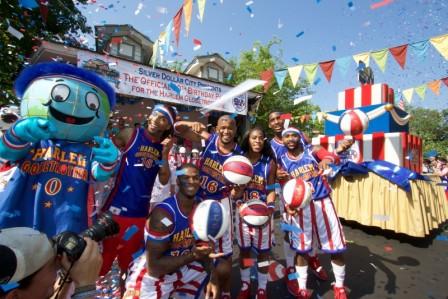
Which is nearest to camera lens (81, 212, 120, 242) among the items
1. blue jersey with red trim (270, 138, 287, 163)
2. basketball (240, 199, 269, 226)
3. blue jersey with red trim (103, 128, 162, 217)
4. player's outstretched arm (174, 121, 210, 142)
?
blue jersey with red trim (103, 128, 162, 217)

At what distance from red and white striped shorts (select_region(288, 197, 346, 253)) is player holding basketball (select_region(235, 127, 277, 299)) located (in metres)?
0.37

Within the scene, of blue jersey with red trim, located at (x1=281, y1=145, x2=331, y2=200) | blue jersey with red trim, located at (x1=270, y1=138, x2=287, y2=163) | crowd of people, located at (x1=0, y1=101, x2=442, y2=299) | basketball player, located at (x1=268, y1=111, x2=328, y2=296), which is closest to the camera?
crowd of people, located at (x1=0, y1=101, x2=442, y2=299)

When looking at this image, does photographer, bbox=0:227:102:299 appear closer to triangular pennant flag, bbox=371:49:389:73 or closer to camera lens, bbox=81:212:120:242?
camera lens, bbox=81:212:120:242

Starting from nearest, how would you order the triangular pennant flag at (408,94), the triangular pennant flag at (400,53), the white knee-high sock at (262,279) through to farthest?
the white knee-high sock at (262,279), the triangular pennant flag at (400,53), the triangular pennant flag at (408,94)

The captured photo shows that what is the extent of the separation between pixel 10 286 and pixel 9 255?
12cm

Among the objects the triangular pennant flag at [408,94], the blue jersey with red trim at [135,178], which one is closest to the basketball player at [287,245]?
the blue jersey with red trim at [135,178]

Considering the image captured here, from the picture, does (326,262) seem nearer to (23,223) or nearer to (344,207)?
(344,207)

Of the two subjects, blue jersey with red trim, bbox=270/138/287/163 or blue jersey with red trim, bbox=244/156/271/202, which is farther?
blue jersey with red trim, bbox=270/138/287/163

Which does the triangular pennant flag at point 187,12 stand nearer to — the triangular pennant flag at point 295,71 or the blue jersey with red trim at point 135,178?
the blue jersey with red trim at point 135,178

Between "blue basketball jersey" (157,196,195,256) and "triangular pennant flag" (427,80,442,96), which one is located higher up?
"triangular pennant flag" (427,80,442,96)

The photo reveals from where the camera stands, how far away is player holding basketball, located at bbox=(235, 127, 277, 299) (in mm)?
3197

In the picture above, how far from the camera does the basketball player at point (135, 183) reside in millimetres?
2689

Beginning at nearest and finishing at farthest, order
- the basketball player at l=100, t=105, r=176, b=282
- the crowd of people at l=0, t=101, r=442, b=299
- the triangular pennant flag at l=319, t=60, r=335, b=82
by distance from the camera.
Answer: the crowd of people at l=0, t=101, r=442, b=299 → the basketball player at l=100, t=105, r=176, b=282 → the triangular pennant flag at l=319, t=60, r=335, b=82

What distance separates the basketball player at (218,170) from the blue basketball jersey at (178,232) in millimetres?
633
